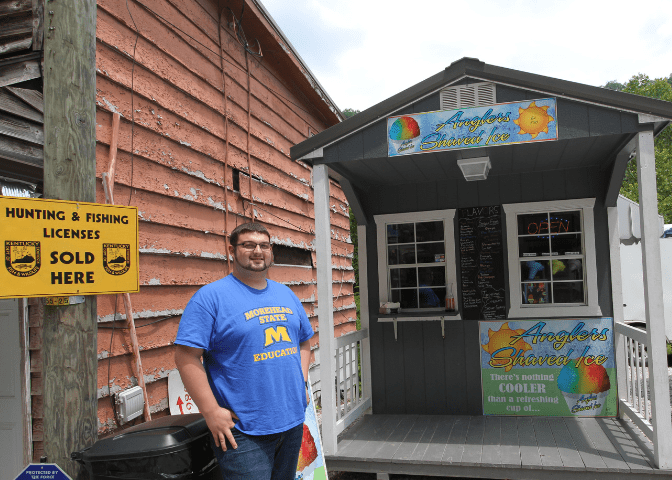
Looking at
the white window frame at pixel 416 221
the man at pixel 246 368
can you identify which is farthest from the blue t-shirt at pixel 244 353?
the white window frame at pixel 416 221

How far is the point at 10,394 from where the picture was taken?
3.37m

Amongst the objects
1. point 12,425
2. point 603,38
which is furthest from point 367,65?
point 12,425

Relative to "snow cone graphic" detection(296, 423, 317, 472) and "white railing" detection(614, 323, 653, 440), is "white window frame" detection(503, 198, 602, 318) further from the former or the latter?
"snow cone graphic" detection(296, 423, 317, 472)

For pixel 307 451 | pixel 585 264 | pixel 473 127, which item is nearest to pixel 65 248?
pixel 307 451

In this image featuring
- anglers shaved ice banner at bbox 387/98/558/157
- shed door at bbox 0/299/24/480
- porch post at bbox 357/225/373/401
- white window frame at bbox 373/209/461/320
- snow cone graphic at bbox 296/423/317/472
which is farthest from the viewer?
porch post at bbox 357/225/373/401

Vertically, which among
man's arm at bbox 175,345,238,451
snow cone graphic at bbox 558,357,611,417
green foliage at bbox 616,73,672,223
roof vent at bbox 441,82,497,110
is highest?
green foliage at bbox 616,73,672,223

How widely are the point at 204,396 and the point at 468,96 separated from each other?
3.14 meters

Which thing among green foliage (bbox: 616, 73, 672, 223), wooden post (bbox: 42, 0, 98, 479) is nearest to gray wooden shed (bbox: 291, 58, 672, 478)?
wooden post (bbox: 42, 0, 98, 479)

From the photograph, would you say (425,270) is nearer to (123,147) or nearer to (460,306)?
(460,306)

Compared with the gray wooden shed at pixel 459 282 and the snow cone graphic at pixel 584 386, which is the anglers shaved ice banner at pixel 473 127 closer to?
the gray wooden shed at pixel 459 282

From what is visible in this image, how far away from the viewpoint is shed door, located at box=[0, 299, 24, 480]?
3344mm

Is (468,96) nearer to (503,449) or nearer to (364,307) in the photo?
(364,307)

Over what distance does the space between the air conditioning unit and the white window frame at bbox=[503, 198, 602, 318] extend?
377 cm

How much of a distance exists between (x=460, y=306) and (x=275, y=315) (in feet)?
12.1
